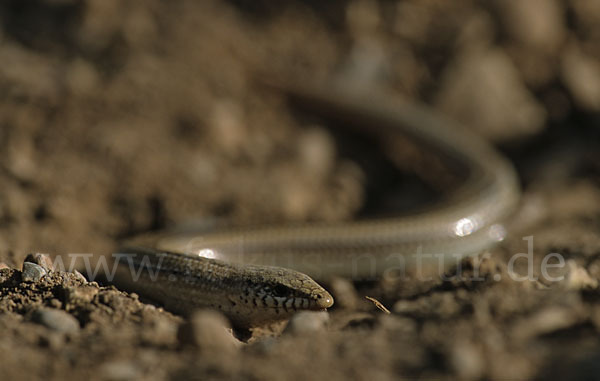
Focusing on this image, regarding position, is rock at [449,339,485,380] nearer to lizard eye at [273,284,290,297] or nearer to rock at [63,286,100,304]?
lizard eye at [273,284,290,297]

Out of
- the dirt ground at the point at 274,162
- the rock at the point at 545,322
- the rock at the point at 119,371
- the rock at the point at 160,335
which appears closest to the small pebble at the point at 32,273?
the dirt ground at the point at 274,162

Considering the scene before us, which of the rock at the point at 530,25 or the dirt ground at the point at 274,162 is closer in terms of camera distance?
the dirt ground at the point at 274,162

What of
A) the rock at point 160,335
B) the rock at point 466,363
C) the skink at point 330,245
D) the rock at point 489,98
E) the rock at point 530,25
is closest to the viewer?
the rock at point 466,363

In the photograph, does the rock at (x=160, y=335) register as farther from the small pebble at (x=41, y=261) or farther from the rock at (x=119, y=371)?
the small pebble at (x=41, y=261)

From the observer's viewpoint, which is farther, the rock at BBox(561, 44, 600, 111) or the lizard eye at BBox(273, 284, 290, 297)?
the rock at BBox(561, 44, 600, 111)

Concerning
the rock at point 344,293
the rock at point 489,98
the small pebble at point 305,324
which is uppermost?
the rock at point 489,98

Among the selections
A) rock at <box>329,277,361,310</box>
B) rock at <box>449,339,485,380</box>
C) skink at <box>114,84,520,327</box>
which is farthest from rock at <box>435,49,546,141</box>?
rock at <box>449,339,485,380</box>
